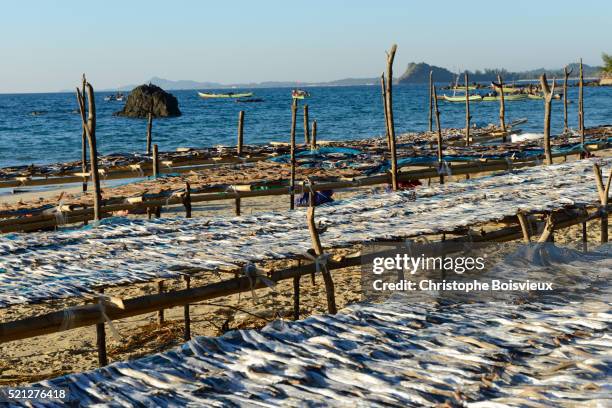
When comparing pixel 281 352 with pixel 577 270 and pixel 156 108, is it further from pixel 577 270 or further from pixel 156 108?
pixel 156 108

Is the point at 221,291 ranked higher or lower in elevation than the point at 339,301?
higher

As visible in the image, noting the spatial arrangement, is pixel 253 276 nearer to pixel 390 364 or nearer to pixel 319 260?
pixel 319 260

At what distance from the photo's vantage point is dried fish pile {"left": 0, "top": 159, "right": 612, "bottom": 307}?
5.18 meters

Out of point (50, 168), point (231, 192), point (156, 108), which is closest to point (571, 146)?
point (231, 192)

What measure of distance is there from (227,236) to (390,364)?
297 cm

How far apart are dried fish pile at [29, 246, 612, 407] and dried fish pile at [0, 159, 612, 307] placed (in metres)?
1.52

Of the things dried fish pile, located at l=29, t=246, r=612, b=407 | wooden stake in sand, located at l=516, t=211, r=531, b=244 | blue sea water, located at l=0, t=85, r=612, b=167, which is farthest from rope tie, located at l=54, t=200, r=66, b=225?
blue sea water, located at l=0, t=85, r=612, b=167

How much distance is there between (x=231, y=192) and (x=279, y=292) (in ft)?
5.67

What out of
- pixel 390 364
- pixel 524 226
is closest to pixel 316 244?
pixel 524 226

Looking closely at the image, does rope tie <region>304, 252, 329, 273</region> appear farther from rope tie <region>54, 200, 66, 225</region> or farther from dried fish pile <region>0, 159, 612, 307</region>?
rope tie <region>54, 200, 66, 225</region>

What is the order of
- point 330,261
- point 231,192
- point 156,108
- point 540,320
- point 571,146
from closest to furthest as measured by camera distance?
point 540,320 < point 330,261 < point 231,192 < point 571,146 < point 156,108

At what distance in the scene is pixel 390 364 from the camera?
3.47 m

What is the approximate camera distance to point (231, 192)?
9719mm

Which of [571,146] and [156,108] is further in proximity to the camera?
[156,108]
